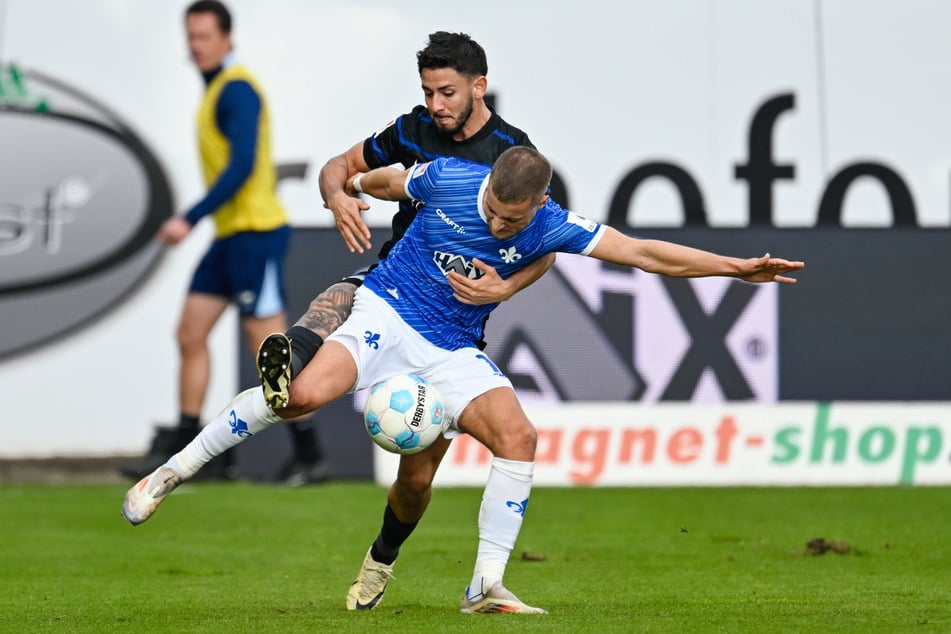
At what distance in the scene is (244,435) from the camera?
736 centimetres

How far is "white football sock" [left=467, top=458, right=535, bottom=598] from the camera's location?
7.33 meters

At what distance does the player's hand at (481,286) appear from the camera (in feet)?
24.4

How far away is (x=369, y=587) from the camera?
7.73m

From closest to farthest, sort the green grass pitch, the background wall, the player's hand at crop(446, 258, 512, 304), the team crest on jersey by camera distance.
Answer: the green grass pitch
the player's hand at crop(446, 258, 512, 304)
the team crest on jersey
the background wall

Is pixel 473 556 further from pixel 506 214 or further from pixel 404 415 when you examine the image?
pixel 506 214

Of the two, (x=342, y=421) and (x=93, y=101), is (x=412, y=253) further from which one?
(x=93, y=101)

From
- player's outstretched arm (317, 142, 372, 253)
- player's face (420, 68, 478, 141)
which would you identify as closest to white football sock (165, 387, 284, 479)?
player's outstretched arm (317, 142, 372, 253)

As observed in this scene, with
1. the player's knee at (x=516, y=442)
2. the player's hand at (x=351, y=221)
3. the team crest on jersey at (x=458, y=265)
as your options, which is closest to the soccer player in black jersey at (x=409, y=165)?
the player's hand at (x=351, y=221)

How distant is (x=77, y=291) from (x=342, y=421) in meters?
2.83

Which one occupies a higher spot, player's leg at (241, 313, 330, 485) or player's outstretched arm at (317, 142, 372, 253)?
player's outstretched arm at (317, 142, 372, 253)

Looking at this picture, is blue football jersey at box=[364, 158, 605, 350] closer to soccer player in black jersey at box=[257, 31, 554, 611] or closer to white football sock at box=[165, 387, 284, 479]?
soccer player in black jersey at box=[257, 31, 554, 611]

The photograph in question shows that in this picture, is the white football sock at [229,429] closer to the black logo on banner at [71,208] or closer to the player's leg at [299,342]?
the player's leg at [299,342]

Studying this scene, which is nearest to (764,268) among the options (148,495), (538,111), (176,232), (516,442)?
(516,442)

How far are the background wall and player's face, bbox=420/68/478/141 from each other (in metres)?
7.27
